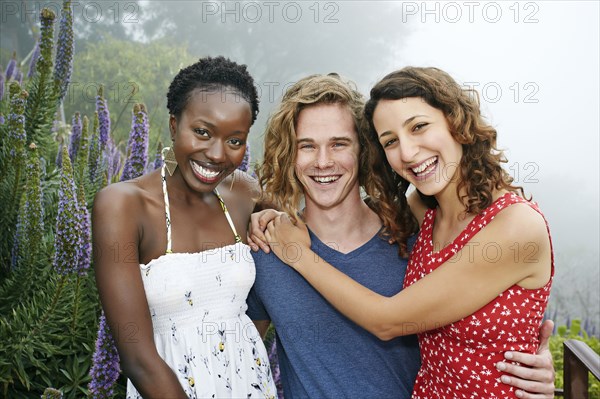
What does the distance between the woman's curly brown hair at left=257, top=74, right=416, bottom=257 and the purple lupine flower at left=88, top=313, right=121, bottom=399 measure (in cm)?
80

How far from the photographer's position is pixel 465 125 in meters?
1.93

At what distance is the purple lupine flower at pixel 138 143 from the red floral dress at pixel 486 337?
Result: 135cm

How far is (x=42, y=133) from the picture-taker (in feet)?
10.1

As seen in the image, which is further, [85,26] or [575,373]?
[85,26]

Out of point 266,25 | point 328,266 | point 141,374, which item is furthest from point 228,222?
point 266,25

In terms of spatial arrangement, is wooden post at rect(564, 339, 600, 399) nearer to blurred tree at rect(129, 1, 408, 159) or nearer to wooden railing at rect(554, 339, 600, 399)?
wooden railing at rect(554, 339, 600, 399)

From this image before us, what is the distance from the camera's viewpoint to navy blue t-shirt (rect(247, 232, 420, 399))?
205 cm

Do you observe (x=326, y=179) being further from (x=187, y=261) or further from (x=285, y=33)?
(x=285, y=33)

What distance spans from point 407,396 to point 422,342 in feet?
0.73

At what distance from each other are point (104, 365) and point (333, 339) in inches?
31.4

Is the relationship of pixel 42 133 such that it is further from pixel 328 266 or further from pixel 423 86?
pixel 423 86

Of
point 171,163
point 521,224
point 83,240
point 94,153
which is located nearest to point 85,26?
point 94,153

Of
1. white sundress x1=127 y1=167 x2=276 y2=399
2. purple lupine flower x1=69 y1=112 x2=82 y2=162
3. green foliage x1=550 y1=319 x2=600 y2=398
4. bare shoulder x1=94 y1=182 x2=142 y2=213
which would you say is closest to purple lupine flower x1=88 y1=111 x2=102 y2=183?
purple lupine flower x1=69 y1=112 x2=82 y2=162

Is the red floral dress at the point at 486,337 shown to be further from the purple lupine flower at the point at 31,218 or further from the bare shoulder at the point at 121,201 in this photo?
the purple lupine flower at the point at 31,218
